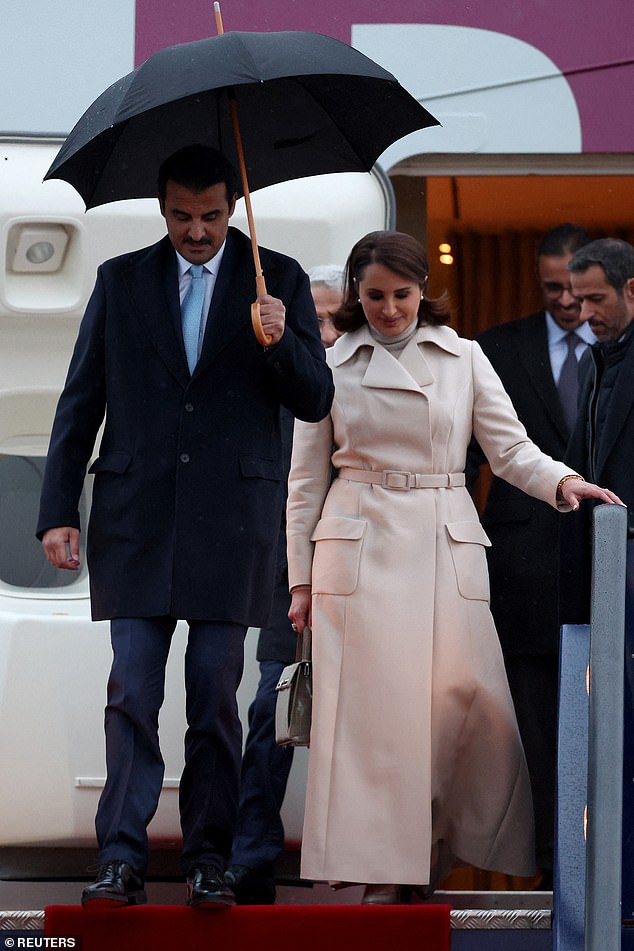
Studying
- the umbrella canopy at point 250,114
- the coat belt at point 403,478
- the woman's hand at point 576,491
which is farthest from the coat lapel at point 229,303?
the woman's hand at point 576,491

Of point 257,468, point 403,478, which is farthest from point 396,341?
point 257,468

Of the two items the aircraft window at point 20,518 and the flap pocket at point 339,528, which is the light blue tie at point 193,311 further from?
the aircraft window at point 20,518

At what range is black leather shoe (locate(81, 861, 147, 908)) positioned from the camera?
3.11 metres

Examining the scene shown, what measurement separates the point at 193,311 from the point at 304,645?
760mm

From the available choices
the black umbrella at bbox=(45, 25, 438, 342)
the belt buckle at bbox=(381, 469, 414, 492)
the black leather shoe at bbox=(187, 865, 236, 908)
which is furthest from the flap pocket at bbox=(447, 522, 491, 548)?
the black leather shoe at bbox=(187, 865, 236, 908)

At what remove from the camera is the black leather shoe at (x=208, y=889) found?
3143 millimetres

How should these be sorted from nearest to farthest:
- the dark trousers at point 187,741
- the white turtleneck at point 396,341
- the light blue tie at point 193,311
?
the dark trousers at point 187,741 → the light blue tie at point 193,311 → the white turtleneck at point 396,341

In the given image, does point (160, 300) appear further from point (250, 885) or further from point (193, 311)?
point (250, 885)

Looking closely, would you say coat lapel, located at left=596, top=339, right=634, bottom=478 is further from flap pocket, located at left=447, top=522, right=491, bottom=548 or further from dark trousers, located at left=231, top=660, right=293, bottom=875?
dark trousers, located at left=231, top=660, right=293, bottom=875

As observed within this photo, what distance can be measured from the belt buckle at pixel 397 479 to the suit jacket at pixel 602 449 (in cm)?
37

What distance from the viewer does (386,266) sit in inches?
146

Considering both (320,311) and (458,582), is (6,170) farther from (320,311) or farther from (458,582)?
(458,582)

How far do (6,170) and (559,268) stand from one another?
157 centimetres

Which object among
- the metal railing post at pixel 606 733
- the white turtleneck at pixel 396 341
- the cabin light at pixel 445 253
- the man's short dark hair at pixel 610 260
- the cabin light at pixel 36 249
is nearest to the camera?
the metal railing post at pixel 606 733
